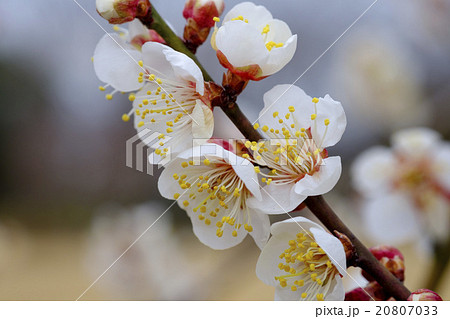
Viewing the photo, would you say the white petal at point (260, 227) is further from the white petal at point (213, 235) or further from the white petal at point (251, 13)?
the white petal at point (251, 13)

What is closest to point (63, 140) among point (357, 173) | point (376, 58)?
point (376, 58)

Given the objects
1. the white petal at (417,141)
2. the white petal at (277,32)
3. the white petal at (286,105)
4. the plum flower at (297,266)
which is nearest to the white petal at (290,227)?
the plum flower at (297,266)

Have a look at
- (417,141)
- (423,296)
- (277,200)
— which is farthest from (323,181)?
(417,141)

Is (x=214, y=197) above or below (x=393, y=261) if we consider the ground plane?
above

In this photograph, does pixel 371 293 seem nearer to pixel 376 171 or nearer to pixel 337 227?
pixel 337 227

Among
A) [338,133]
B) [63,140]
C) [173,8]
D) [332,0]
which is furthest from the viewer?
[63,140]
